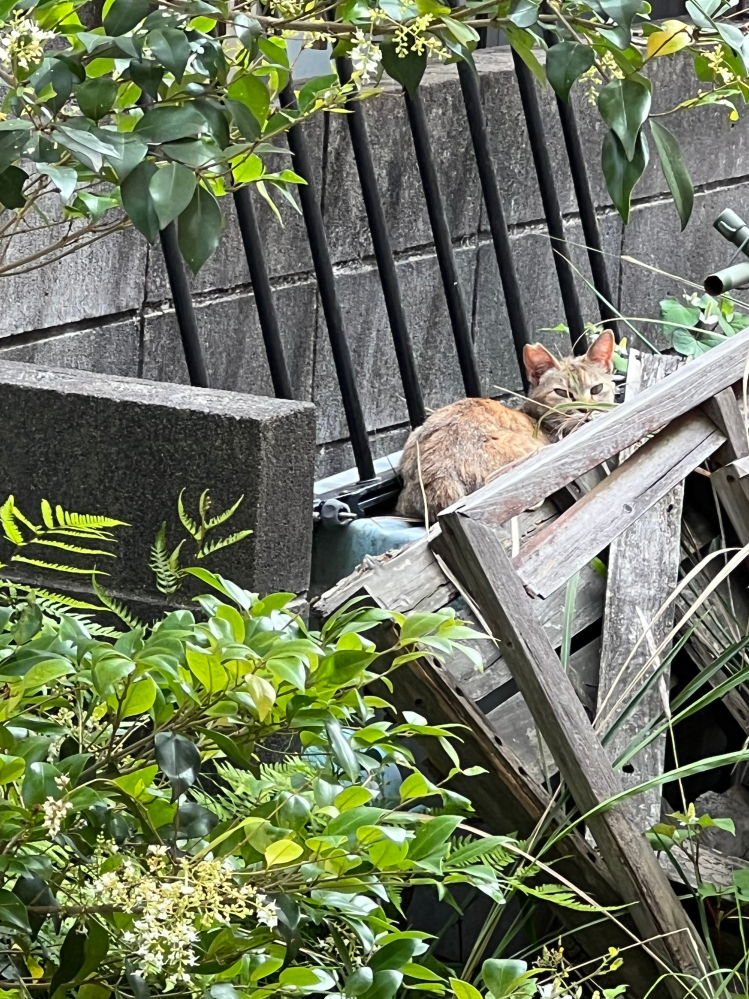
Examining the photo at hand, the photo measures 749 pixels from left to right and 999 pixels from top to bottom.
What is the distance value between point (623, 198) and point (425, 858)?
2.45ft

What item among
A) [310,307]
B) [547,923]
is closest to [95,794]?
[547,923]

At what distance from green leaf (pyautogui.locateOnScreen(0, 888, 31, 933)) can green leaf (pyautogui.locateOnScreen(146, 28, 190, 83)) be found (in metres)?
0.80

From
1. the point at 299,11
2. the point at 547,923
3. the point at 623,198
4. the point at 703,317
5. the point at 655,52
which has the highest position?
the point at 299,11

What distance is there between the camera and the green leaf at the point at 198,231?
1.38 meters

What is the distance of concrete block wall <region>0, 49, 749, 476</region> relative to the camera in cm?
330

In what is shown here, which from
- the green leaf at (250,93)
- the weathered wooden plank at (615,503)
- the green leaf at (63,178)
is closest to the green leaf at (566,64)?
the green leaf at (250,93)

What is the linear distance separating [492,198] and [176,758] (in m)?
2.93

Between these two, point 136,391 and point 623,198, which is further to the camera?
point 136,391

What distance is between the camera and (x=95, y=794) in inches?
41.7

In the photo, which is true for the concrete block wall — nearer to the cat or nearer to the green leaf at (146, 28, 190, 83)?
the cat

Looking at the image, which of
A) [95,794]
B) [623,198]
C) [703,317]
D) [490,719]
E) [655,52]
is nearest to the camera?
[95,794]

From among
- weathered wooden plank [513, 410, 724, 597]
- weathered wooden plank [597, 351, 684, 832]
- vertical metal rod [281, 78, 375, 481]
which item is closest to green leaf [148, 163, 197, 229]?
weathered wooden plank [513, 410, 724, 597]

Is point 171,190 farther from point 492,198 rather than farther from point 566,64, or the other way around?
→ point 492,198

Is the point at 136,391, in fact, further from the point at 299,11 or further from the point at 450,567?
the point at 299,11
